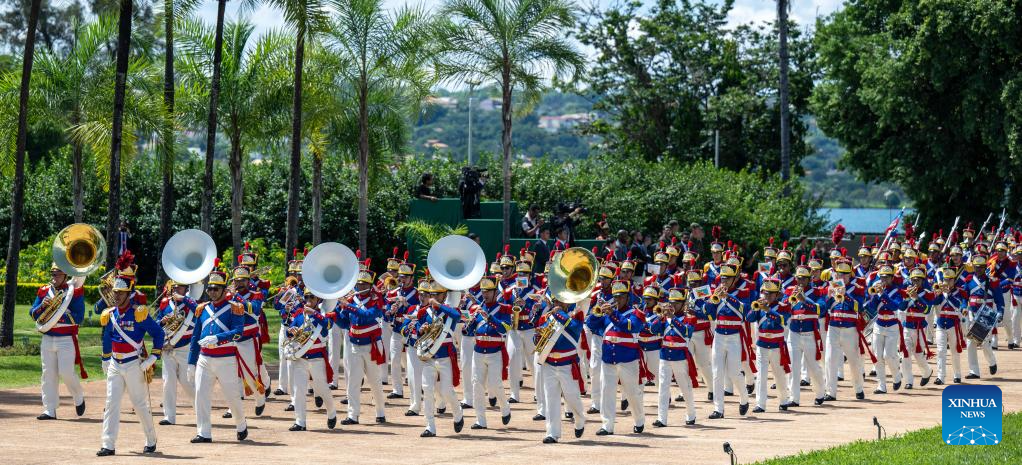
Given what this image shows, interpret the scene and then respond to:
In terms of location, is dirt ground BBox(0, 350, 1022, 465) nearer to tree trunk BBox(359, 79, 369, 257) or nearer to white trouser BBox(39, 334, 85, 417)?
white trouser BBox(39, 334, 85, 417)

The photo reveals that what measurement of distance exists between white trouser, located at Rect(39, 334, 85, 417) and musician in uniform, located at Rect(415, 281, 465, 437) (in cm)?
442

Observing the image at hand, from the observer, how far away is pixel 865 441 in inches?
547

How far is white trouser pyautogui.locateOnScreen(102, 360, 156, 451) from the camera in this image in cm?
1363

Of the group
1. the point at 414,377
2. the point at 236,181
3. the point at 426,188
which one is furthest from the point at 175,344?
the point at 426,188

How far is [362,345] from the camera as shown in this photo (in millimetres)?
16688

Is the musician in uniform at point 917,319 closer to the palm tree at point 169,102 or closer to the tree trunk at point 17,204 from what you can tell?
the palm tree at point 169,102

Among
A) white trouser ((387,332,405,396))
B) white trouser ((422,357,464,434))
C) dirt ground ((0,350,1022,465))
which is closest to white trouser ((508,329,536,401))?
dirt ground ((0,350,1022,465))

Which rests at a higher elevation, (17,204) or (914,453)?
(17,204)

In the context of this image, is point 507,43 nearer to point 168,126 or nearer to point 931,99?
point 168,126

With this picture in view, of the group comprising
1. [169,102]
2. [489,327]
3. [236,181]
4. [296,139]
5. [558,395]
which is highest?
[169,102]

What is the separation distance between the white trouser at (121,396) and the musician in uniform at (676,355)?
5868 mm

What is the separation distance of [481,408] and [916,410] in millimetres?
5839

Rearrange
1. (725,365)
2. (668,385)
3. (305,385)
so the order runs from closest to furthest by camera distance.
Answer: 1. (305,385)
2. (668,385)
3. (725,365)

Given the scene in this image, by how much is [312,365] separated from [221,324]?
1.52m
